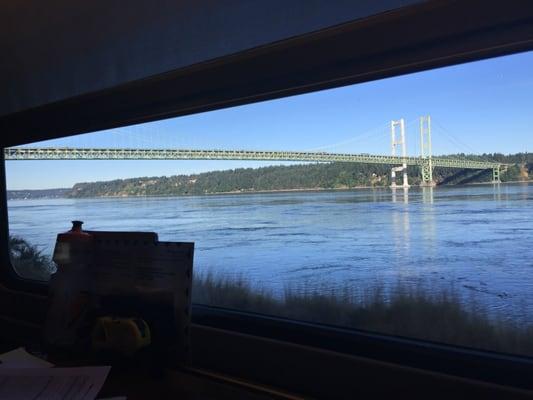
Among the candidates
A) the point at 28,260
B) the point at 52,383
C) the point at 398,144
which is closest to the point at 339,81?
the point at 398,144

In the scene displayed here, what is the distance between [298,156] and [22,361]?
1456 millimetres

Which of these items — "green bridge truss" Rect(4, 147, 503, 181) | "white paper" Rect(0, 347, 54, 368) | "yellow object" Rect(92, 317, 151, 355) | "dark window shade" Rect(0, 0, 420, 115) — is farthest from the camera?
"green bridge truss" Rect(4, 147, 503, 181)

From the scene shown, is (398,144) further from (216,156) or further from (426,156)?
(216,156)

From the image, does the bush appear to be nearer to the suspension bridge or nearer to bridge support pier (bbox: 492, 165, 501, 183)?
the suspension bridge

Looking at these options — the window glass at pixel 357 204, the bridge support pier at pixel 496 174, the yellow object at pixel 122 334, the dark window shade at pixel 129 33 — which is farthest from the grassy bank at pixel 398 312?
the dark window shade at pixel 129 33

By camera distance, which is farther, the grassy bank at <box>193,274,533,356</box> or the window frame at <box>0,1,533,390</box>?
the grassy bank at <box>193,274,533,356</box>

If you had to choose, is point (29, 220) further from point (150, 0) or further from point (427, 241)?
point (427, 241)

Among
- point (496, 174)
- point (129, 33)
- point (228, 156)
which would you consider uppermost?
point (129, 33)

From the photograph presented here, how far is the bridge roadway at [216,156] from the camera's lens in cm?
197

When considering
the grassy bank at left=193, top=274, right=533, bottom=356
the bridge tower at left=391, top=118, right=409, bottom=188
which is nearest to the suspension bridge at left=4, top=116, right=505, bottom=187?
the bridge tower at left=391, top=118, right=409, bottom=188

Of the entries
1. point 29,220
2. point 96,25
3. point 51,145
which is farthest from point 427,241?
point 29,220

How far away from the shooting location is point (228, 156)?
2.49 metres

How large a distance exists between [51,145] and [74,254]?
1.91 meters

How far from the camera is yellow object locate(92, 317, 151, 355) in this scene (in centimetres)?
122
